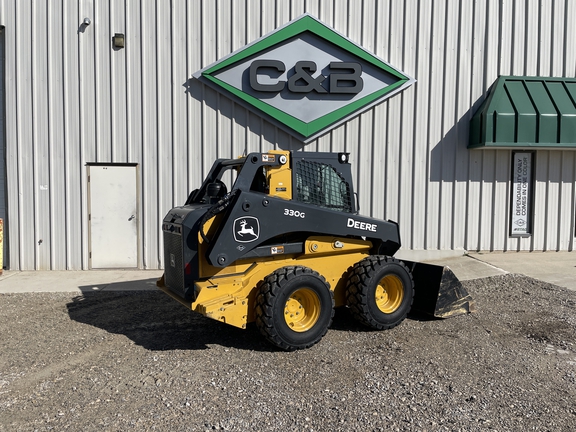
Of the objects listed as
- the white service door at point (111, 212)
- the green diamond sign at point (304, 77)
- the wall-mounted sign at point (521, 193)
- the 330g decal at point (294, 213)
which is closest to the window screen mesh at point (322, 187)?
the 330g decal at point (294, 213)

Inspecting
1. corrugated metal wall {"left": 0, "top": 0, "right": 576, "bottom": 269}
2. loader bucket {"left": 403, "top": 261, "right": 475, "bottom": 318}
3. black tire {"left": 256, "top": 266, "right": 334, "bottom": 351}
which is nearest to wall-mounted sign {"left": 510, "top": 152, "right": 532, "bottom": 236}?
corrugated metal wall {"left": 0, "top": 0, "right": 576, "bottom": 269}

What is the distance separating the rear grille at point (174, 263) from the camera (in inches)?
217

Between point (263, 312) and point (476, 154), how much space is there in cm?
801

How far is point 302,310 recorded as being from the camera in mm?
5566

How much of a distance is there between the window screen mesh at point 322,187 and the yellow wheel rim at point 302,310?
1184 mm

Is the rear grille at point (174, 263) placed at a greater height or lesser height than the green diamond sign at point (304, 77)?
lesser

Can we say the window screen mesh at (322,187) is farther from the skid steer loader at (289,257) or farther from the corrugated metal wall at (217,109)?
the corrugated metal wall at (217,109)

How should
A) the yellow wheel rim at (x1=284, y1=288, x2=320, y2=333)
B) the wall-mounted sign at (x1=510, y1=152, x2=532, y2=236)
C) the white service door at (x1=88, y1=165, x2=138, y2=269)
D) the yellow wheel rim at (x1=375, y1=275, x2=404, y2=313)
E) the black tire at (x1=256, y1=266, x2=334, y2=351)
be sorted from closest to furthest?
1. the black tire at (x1=256, y1=266, x2=334, y2=351)
2. the yellow wheel rim at (x1=284, y1=288, x2=320, y2=333)
3. the yellow wheel rim at (x1=375, y1=275, x2=404, y2=313)
4. the white service door at (x1=88, y1=165, x2=138, y2=269)
5. the wall-mounted sign at (x1=510, y1=152, x2=532, y2=236)

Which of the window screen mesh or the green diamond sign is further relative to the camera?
the green diamond sign

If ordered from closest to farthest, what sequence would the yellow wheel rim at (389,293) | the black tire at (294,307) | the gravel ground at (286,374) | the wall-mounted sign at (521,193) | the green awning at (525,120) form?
the gravel ground at (286,374)
the black tire at (294,307)
the yellow wheel rim at (389,293)
the green awning at (525,120)
the wall-mounted sign at (521,193)

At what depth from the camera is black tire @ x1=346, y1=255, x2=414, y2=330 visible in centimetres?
578

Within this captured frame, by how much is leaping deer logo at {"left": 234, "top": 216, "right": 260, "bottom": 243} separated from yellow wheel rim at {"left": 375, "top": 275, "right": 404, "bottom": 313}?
189 cm

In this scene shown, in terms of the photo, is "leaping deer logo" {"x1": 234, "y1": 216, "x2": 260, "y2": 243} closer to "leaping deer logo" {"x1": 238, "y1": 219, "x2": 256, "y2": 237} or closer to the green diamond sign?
"leaping deer logo" {"x1": 238, "y1": 219, "x2": 256, "y2": 237}

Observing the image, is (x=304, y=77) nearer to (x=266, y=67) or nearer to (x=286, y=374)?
(x=266, y=67)
